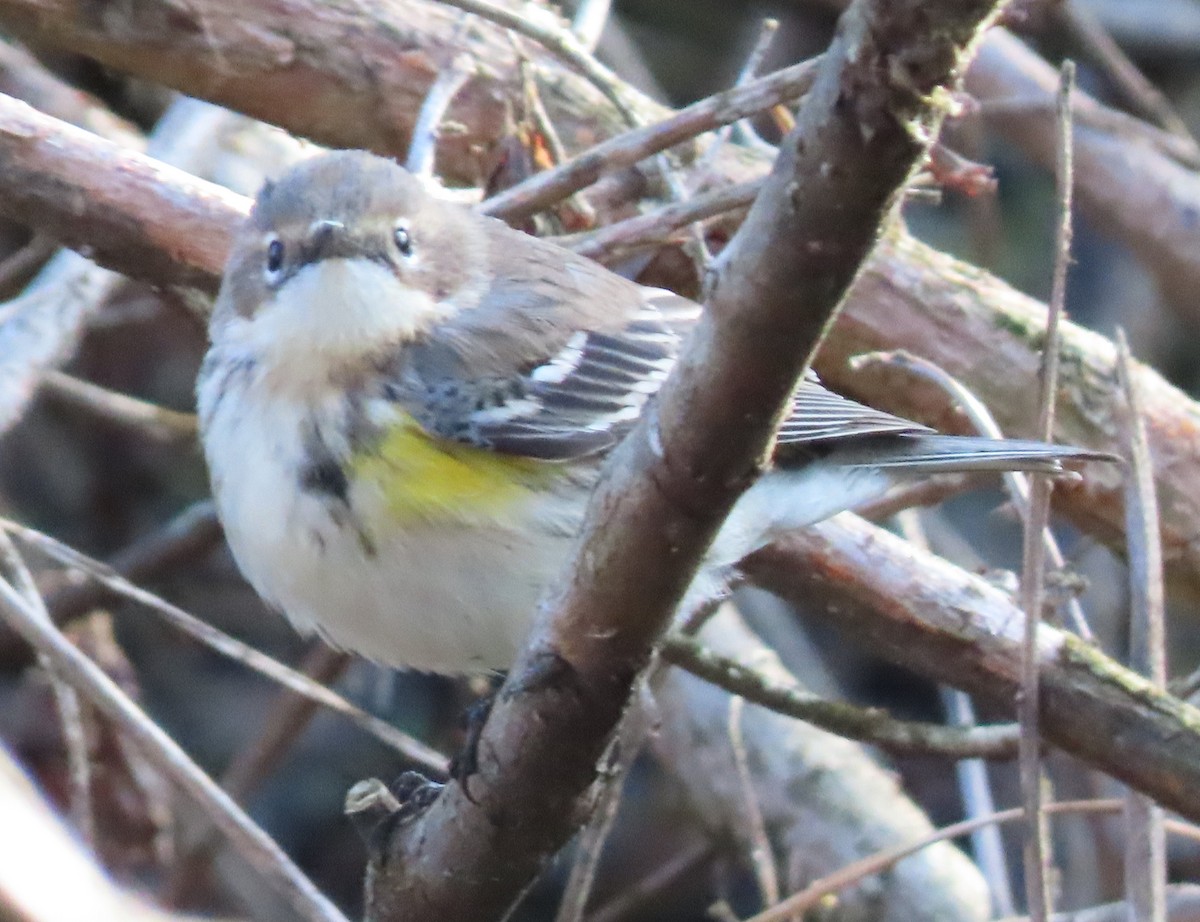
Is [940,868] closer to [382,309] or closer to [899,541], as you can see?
[899,541]

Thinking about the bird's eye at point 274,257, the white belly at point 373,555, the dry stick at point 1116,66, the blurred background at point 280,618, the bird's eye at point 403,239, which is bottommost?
the blurred background at point 280,618

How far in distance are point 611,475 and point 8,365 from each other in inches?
86.5

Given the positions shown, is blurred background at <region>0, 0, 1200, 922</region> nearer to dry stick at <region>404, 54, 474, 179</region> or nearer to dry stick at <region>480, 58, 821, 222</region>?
dry stick at <region>404, 54, 474, 179</region>

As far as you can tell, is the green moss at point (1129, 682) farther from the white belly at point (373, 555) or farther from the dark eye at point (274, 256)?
the dark eye at point (274, 256)

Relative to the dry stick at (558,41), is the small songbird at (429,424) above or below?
below

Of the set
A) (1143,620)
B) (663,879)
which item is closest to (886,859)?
(1143,620)

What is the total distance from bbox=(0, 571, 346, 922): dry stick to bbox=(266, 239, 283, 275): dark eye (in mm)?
1035

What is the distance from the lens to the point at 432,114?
354 centimetres

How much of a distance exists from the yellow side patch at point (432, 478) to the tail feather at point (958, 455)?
74 cm

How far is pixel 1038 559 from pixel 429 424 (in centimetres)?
100

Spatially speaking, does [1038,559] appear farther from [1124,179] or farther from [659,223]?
[1124,179]

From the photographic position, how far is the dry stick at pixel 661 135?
305 cm

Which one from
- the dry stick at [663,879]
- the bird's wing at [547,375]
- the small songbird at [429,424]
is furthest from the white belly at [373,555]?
the dry stick at [663,879]

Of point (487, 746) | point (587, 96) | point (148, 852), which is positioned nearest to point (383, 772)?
point (148, 852)
